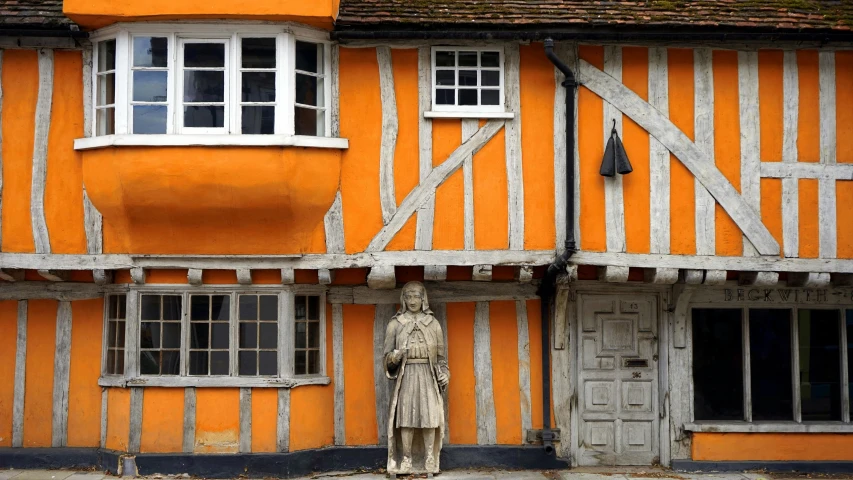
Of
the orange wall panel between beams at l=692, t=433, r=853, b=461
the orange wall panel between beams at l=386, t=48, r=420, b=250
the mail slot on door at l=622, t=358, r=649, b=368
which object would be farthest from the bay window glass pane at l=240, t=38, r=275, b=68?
the orange wall panel between beams at l=692, t=433, r=853, b=461

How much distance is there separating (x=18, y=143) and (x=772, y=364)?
9691 millimetres

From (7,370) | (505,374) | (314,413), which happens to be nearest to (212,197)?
(314,413)

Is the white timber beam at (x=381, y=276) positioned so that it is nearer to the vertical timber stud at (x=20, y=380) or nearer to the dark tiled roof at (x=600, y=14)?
the dark tiled roof at (x=600, y=14)

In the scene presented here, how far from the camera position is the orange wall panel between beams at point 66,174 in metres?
11.5

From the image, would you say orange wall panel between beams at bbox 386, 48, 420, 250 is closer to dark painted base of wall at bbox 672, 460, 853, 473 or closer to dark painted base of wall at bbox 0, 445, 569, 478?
dark painted base of wall at bbox 0, 445, 569, 478

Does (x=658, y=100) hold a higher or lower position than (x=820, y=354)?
higher

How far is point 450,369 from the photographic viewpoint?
11867 millimetres

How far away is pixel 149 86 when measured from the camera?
11.0m

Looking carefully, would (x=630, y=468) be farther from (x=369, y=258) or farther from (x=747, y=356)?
(x=369, y=258)

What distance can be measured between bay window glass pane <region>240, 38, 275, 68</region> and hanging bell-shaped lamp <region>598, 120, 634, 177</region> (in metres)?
3.97

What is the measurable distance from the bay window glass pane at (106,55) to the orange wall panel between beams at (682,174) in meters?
6.55

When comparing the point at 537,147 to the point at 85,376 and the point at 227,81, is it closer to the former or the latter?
the point at 227,81

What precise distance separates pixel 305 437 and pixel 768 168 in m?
6.35

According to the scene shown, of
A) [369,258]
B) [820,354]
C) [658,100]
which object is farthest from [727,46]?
[369,258]
